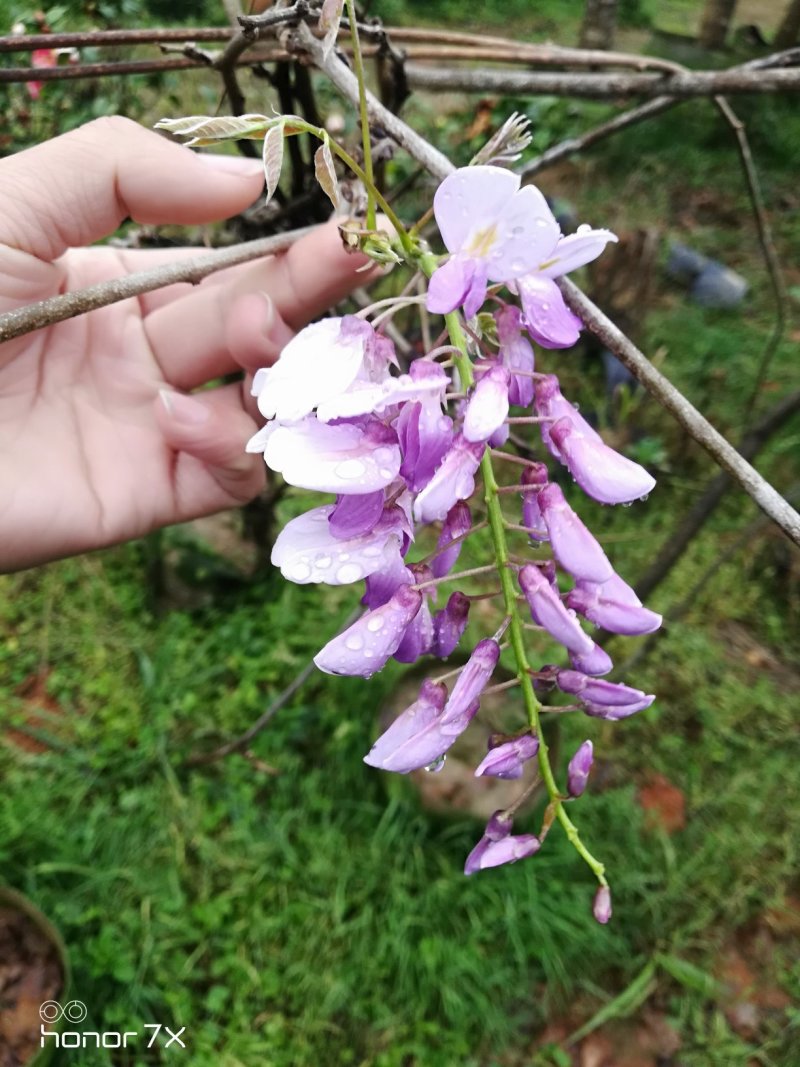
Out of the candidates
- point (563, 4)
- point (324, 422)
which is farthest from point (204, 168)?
point (563, 4)

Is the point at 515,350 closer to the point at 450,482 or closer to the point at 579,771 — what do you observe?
the point at 450,482

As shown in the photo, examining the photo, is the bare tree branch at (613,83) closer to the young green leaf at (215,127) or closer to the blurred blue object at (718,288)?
the young green leaf at (215,127)

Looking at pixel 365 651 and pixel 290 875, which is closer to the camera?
pixel 365 651

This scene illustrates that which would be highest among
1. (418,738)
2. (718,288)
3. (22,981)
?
(418,738)

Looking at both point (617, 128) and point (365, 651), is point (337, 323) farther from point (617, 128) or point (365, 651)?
point (617, 128)

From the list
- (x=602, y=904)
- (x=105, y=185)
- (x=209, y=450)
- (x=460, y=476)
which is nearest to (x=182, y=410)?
(x=209, y=450)

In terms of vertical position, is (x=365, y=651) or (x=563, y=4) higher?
(x=563, y=4)
